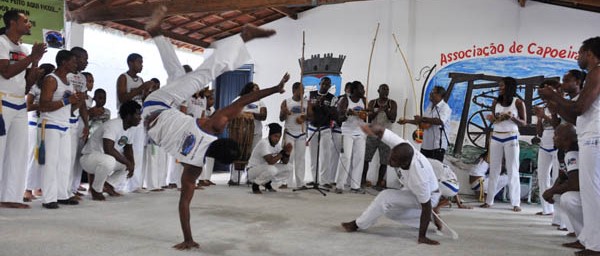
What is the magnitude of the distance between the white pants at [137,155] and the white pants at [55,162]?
1.20 metres

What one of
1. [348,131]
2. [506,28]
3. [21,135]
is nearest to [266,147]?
[348,131]

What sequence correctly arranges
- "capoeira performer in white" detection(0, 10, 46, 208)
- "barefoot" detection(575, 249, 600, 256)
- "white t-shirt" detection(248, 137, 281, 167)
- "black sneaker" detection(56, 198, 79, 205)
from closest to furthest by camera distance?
1. "barefoot" detection(575, 249, 600, 256)
2. "capoeira performer in white" detection(0, 10, 46, 208)
3. "black sneaker" detection(56, 198, 79, 205)
4. "white t-shirt" detection(248, 137, 281, 167)

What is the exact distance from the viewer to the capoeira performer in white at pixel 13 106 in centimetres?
415

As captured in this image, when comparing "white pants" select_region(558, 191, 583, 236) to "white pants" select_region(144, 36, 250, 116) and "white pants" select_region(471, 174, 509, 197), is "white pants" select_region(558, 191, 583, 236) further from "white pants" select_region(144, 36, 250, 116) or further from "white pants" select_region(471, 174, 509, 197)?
"white pants" select_region(471, 174, 509, 197)

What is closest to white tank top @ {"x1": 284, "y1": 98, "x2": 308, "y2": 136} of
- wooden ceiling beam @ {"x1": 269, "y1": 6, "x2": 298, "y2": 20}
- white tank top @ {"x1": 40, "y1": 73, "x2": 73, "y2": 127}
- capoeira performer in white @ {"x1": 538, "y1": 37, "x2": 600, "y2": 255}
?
wooden ceiling beam @ {"x1": 269, "y1": 6, "x2": 298, "y2": 20}

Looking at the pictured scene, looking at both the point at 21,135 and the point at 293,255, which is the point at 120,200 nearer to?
the point at 21,135

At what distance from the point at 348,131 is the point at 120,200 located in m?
3.39

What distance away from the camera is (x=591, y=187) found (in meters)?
3.26

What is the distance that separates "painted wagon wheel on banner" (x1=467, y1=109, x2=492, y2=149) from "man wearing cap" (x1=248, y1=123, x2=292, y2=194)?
118 inches

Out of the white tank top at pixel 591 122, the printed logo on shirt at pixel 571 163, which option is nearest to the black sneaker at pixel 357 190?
the printed logo on shirt at pixel 571 163

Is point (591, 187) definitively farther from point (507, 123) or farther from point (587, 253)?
point (507, 123)

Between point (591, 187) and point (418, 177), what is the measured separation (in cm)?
110

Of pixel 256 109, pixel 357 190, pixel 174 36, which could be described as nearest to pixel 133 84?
pixel 256 109

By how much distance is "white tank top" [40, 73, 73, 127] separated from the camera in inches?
179
